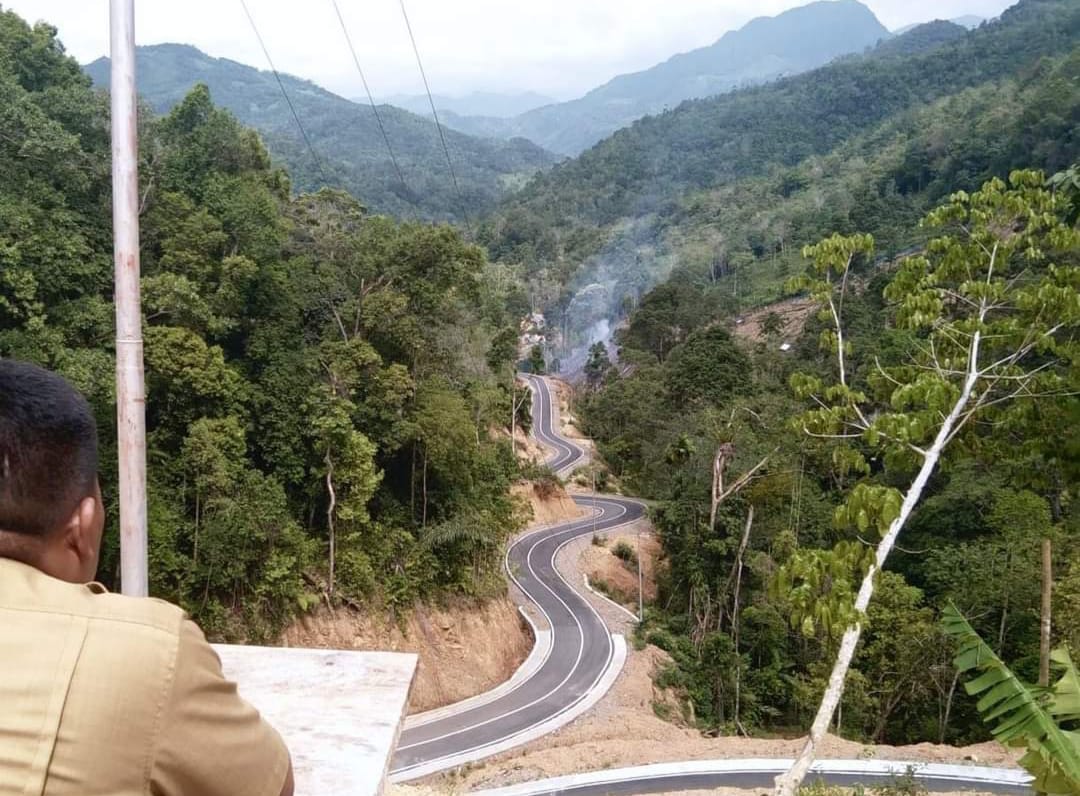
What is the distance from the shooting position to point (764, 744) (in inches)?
584

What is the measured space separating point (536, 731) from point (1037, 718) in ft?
50.7

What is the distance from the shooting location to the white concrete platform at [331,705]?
2098 mm

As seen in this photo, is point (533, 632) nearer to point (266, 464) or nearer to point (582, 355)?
point (266, 464)

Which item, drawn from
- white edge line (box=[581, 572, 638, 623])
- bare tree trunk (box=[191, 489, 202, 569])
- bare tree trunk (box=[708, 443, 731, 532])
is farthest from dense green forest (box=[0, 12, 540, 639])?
bare tree trunk (box=[708, 443, 731, 532])

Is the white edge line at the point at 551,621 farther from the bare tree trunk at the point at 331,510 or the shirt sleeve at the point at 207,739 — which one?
the shirt sleeve at the point at 207,739

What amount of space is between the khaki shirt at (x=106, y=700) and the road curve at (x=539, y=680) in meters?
14.9

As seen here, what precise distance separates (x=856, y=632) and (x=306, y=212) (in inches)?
852

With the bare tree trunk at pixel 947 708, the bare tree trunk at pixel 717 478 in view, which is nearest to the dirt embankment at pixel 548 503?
the bare tree trunk at pixel 717 478

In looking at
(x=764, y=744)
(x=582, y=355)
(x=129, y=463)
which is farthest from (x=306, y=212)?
(x=582, y=355)

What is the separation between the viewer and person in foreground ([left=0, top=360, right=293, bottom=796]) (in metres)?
1.04

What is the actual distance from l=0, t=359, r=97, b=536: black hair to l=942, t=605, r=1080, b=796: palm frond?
4150 millimetres

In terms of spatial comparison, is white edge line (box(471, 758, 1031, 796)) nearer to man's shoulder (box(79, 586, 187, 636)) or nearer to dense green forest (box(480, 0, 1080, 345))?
man's shoulder (box(79, 586, 187, 636))

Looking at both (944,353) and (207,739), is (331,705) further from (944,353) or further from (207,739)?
(944,353)

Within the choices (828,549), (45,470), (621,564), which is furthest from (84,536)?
(621,564)
